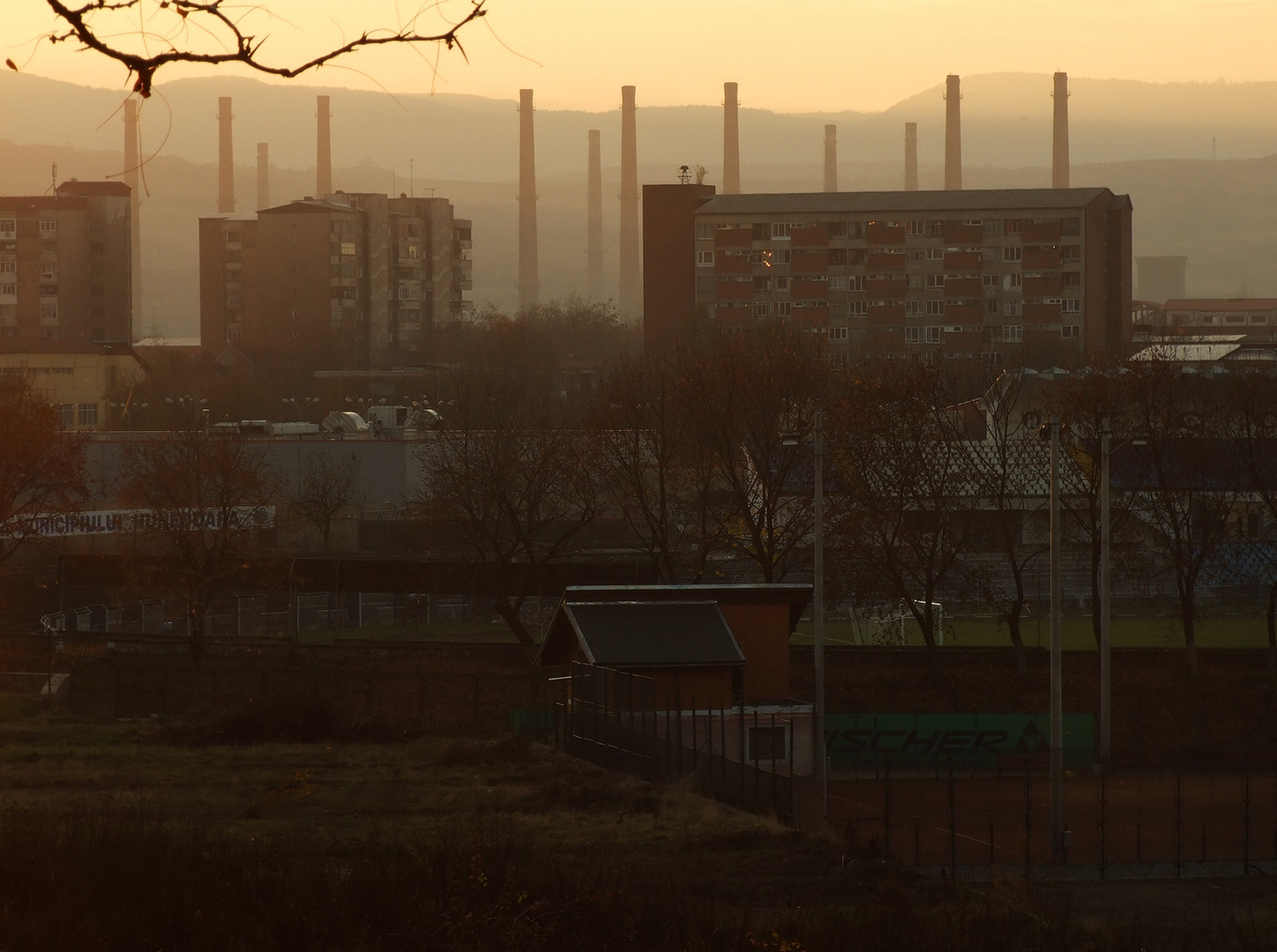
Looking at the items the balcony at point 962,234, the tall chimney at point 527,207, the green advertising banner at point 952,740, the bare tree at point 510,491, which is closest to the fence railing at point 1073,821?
the green advertising banner at point 952,740

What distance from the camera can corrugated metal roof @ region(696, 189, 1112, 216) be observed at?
8756 cm

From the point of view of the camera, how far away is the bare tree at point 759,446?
38.7m

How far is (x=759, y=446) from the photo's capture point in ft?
134

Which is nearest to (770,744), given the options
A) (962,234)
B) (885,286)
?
(962,234)

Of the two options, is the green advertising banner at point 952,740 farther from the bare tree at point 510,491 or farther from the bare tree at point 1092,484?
the bare tree at point 510,491

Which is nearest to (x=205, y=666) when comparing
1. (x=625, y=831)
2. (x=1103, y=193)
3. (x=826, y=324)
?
(x=625, y=831)

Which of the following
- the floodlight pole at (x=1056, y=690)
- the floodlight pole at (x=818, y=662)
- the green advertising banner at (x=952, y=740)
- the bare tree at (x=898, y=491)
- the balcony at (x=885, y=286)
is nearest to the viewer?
the floodlight pole at (x=1056, y=690)

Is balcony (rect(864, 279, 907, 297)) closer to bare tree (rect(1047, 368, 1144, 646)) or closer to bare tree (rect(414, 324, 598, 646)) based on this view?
bare tree (rect(414, 324, 598, 646))

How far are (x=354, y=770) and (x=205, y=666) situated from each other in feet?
42.2

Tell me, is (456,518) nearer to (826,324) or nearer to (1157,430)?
(1157,430)

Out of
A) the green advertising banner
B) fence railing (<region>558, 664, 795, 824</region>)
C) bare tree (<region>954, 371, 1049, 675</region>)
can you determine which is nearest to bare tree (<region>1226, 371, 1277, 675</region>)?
bare tree (<region>954, 371, 1049, 675</region>)

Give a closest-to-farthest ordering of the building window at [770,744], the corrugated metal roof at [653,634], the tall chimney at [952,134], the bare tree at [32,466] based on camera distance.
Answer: the building window at [770,744], the corrugated metal roof at [653,634], the bare tree at [32,466], the tall chimney at [952,134]

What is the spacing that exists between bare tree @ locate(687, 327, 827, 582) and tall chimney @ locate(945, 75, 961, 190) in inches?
5432

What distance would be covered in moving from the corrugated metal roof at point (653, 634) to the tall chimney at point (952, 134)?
154097 millimetres
